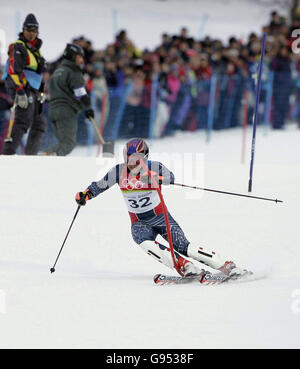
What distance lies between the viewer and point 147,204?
22.7 feet

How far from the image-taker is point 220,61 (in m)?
15.2

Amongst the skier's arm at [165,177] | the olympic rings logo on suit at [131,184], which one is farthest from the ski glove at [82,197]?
the skier's arm at [165,177]

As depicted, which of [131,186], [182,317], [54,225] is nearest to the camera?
[182,317]

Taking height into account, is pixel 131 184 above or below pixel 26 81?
below

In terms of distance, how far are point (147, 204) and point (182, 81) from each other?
25.5ft

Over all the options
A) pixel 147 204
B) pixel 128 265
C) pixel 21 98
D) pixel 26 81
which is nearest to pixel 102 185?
pixel 147 204

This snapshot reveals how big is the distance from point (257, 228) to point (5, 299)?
335 centimetres

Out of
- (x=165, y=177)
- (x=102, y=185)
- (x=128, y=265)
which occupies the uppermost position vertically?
(x=165, y=177)

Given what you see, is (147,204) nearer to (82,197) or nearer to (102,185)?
(102,185)

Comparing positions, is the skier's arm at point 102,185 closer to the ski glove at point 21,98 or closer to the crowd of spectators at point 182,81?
the ski glove at point 21,98

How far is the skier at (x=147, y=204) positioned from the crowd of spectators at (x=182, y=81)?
225 inches

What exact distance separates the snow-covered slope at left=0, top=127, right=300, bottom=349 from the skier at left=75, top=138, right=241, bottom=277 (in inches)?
11.2
